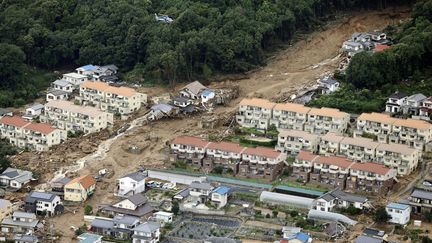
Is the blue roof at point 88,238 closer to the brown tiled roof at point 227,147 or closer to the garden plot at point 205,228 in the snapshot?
the garden plot at point 205,228

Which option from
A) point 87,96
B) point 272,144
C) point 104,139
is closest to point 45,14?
point 87,96

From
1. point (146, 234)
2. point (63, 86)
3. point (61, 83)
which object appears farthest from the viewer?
point (61, 83)

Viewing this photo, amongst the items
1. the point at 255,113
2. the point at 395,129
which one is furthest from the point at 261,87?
the point at 395,129

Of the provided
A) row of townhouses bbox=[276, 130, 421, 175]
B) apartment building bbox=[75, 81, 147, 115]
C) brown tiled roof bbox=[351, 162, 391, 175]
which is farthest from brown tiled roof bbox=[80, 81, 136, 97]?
brown tiled roof bbox=[351, 162, 391, 175]

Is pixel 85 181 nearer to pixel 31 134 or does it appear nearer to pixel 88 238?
pixel 88 238

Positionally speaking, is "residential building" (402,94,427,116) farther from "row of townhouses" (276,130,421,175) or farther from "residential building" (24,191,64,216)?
"residential building" (24,191,64,216)

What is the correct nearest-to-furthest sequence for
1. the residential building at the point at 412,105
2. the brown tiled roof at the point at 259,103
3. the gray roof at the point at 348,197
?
the gray roof at the point at 348,197, the residential building at the point at 412,105, the brown tiled roof at the point at 259,103

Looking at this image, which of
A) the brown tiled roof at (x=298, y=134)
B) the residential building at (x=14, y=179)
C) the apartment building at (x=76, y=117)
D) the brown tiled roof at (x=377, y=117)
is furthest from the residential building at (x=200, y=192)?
the brown tiled roof at (x=377, y=117)
